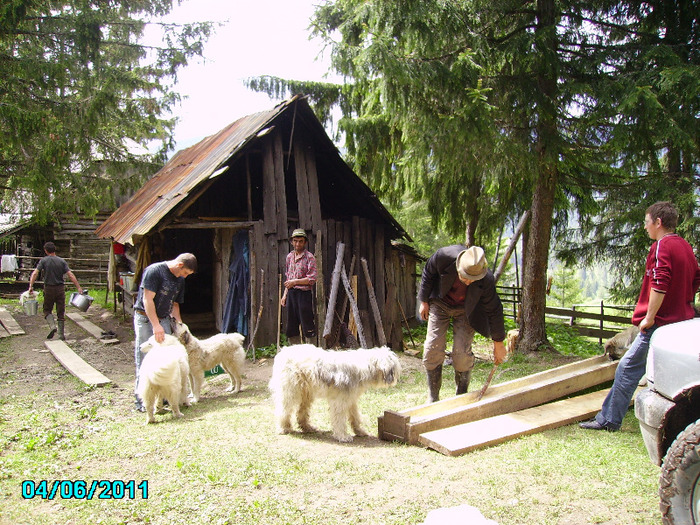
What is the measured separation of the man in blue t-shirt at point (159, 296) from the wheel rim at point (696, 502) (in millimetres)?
5164

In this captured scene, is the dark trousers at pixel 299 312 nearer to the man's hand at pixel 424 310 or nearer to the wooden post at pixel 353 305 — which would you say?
the wooden post at pixel 353 305

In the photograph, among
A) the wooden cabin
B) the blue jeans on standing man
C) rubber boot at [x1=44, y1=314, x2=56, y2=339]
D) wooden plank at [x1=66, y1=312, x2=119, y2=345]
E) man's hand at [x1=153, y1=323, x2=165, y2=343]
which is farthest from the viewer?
rubber boot at [x1=44, y1=314, x2=56, y2=339]

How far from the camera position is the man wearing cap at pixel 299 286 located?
8.91 meters

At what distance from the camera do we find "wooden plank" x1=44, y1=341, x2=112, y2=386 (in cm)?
821

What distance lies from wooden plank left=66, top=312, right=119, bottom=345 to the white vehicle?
11320 millimetres

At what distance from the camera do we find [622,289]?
15.0 metres

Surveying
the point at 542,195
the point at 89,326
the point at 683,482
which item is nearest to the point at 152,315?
the point at 683,482

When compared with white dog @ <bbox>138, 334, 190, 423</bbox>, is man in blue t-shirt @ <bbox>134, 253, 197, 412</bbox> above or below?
above

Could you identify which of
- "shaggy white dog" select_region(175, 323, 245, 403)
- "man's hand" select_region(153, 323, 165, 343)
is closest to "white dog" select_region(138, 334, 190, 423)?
"man's hand" select_region(153, 323, 165, 343)

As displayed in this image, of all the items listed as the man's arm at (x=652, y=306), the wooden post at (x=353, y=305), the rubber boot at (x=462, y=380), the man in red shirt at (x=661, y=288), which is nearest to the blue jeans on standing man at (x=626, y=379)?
the man in red shirt at (x=661, y=288)

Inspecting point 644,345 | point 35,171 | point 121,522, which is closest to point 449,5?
point 644,345

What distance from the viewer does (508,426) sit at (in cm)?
518

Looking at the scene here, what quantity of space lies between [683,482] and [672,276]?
7.60 ft
